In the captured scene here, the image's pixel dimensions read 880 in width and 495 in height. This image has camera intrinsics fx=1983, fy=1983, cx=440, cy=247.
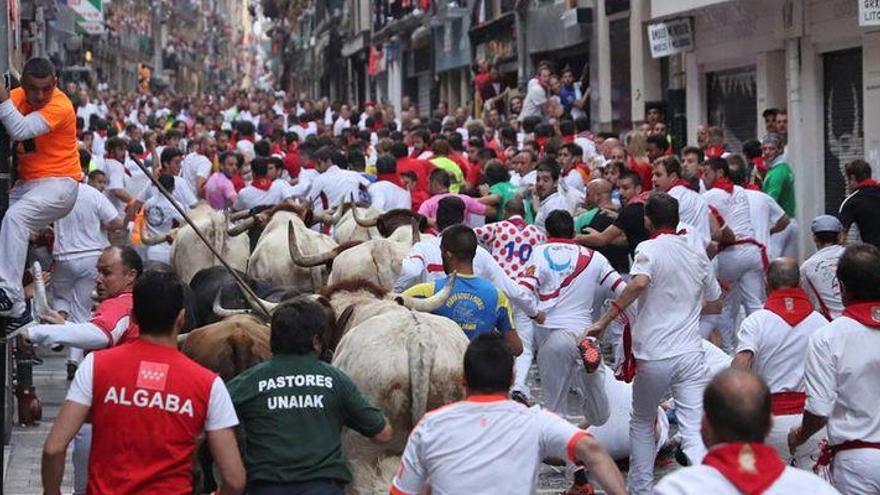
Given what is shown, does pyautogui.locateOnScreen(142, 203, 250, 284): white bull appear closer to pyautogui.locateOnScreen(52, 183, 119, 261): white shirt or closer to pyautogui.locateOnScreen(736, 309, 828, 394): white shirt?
pyautogui.locateOnScreen(52, 183, 119, 261): white shirt

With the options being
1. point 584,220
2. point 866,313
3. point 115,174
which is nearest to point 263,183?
point 115,174

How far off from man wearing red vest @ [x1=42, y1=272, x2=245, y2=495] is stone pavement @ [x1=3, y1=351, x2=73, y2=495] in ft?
14.2

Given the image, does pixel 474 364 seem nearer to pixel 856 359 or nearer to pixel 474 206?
pixel 856 359

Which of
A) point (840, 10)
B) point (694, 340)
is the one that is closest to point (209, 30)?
Answer: point (840, 10)

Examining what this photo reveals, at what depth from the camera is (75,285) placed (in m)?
15.9

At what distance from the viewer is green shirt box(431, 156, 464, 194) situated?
2042 centimetres

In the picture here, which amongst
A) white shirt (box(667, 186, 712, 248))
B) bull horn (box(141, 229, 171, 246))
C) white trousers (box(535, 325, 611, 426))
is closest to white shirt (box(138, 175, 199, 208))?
bull horn (box(141, 229, 171, 246))

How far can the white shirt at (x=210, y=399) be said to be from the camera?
7.16 m

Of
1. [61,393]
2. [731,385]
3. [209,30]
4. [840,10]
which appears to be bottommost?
[61,393]

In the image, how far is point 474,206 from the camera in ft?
57.0

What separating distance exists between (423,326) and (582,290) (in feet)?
8.79

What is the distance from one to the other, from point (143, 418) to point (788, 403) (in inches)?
177

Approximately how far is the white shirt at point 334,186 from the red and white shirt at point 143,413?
1270cm

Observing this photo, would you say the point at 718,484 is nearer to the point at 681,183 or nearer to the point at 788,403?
the point at 788,403
